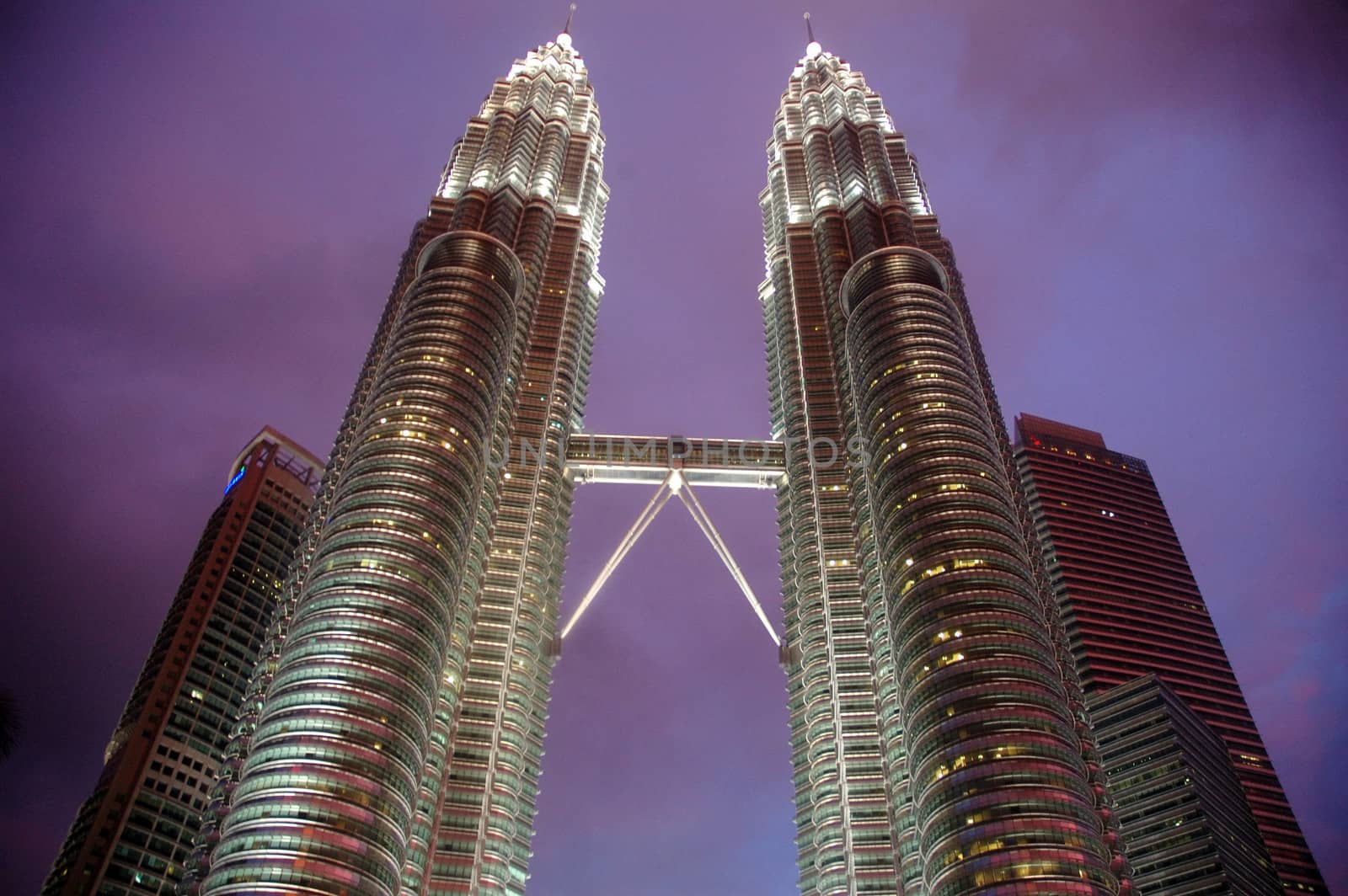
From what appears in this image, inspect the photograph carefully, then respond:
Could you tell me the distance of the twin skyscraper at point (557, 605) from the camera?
104 metres

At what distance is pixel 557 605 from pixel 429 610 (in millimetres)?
35211

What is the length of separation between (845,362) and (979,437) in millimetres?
35590

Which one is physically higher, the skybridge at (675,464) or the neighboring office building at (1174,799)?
the skybridge at (675,464)

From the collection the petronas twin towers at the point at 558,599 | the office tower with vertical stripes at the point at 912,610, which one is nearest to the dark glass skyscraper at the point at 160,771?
the petronas twin towers at the point at 558,599

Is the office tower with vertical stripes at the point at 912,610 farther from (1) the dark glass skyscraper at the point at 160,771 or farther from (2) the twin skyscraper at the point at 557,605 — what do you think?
(1) the dark glass skyscraper at the point at 160,771

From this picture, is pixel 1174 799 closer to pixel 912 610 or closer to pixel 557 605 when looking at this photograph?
pixel 912 610

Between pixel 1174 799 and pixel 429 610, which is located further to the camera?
pixel 1174 799

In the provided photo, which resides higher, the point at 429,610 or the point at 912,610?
the point at 912,610

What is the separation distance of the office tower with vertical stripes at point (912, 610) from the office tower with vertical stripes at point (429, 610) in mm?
37950

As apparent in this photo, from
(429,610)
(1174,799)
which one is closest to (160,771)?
(429,610)

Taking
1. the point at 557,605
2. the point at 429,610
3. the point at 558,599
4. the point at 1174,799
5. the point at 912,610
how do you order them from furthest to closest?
1. the point at 1174,799
2. the point at 558,599
3. the point at 557,605
4. the point at 429,610
5. the point at 912,610

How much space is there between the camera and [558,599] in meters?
159

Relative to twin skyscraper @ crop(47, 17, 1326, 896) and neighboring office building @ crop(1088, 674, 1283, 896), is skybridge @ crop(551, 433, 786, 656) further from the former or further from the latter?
neighboring office building @ crop(1088, 674, 1283, 896)

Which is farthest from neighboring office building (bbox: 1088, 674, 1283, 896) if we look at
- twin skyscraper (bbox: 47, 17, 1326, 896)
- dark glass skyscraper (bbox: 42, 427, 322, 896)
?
dark glass skyscraper (bbox: 42, 427, 322, 896)
